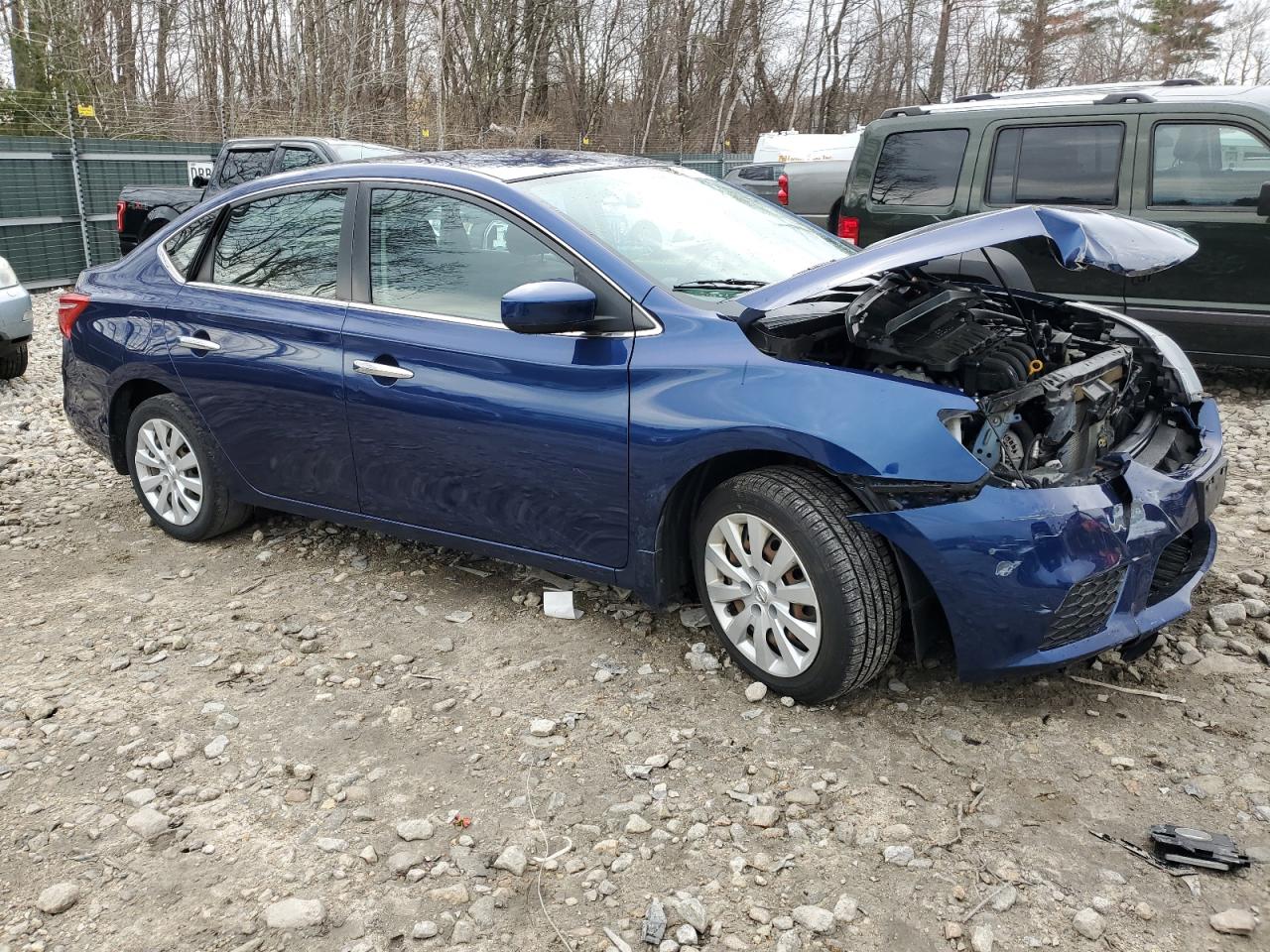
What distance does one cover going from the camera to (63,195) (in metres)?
14.1

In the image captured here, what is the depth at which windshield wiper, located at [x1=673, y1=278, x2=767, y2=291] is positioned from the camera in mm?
3588

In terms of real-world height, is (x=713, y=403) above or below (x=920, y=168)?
below

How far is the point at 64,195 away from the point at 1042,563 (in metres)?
14.5

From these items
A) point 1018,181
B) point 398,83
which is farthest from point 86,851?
point 398,83

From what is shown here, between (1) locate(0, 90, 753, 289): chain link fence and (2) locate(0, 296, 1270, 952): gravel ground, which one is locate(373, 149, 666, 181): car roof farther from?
(1) locate(0, 90, 753, 289): chain link fence

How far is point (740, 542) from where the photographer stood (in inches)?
131

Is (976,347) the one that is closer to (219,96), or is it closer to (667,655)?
(667,655)

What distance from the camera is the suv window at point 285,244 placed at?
4227mm

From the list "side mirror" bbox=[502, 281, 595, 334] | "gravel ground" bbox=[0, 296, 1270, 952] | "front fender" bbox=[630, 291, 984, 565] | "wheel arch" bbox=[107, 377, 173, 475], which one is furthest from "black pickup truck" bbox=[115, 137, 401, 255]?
"front fender" bbox=[630, 291, 984, 565]

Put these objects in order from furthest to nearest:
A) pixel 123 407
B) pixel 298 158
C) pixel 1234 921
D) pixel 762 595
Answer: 1. pixel 298 158
2. pixel 123 407
3. pixel 762 595
4. pixel 1234 921

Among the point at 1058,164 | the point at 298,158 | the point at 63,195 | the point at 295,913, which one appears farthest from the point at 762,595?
the point at 63,195

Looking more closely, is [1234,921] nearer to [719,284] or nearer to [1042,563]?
[1042,563]

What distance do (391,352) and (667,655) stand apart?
1.45m

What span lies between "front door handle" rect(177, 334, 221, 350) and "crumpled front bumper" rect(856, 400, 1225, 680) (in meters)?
2.82
